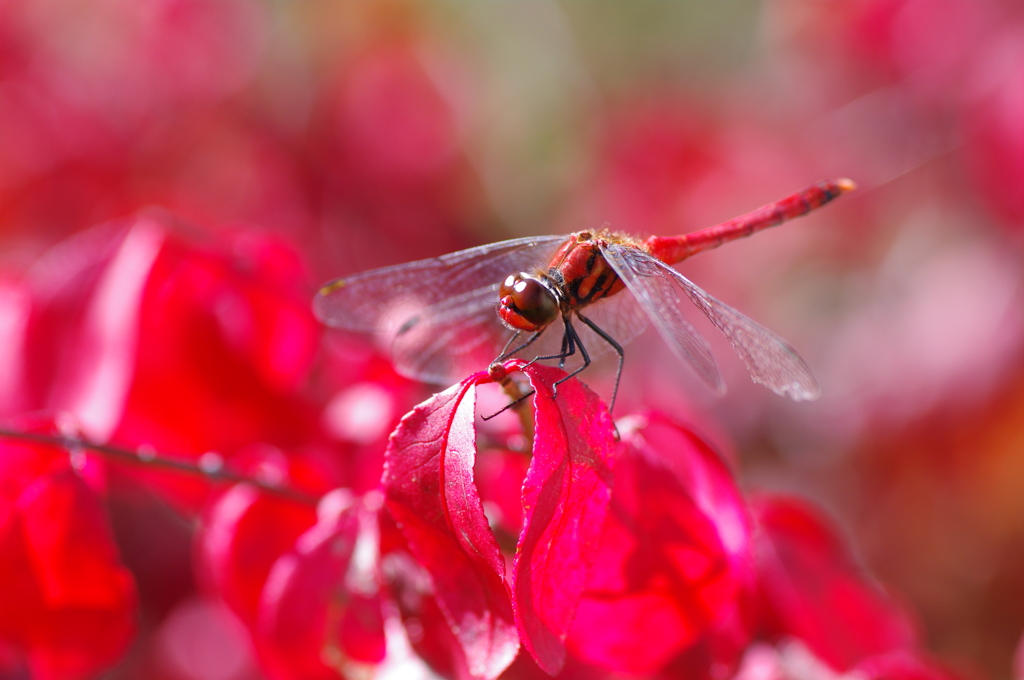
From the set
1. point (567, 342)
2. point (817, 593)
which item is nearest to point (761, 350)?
point (567, 342)

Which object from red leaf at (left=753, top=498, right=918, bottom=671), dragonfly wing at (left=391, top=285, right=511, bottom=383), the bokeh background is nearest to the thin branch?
dragonfly wing at (left=391, top=285, right=511, bottom=383)

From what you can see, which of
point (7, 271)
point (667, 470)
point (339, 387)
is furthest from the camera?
point (7, 271)

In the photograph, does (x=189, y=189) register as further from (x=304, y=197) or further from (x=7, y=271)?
(x=7, y=271)

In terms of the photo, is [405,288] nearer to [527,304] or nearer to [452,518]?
[527,304]

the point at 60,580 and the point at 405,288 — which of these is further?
the point at 405,288

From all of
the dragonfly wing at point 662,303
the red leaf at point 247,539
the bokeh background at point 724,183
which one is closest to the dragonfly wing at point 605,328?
the dragonfly wing at point 662,303

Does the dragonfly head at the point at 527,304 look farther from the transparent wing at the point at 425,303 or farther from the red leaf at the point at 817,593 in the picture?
the red leaf at the point at 817,593

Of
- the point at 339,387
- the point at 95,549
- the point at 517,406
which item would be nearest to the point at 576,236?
the point at 517,406
